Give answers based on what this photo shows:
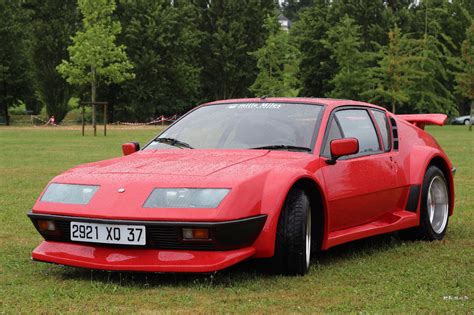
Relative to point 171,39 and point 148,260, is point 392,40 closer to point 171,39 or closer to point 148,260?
point 171,39

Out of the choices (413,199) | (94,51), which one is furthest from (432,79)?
(413,199)

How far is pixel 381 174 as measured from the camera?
22.6 ft

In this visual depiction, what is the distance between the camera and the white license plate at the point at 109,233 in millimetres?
5133

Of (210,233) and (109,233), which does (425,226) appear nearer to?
(210,233)

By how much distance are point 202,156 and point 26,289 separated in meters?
1.64

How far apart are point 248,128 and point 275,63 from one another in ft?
210

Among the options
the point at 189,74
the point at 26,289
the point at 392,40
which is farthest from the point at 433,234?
the point at 189,74

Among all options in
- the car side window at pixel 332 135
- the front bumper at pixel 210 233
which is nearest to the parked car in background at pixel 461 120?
the car side window at pixel 332 135

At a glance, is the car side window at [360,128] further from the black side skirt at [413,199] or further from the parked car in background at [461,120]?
the parked car in background at [461,120]

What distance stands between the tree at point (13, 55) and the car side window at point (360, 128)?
60564 millimetres

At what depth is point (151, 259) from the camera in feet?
17.0

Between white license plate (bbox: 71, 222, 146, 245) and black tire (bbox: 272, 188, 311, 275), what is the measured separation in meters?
0.97

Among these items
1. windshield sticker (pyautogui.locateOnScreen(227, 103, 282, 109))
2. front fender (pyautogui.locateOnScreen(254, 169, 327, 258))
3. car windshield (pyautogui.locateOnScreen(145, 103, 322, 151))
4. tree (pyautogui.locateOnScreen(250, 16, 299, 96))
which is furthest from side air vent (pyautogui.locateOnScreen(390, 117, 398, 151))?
tree (pyautogui.locateOnScreen(250, 16, 299, 96))

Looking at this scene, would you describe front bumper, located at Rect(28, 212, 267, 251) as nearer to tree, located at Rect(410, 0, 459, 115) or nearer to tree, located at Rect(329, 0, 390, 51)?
tree, located at Rect(410, 0, 459, 115)
